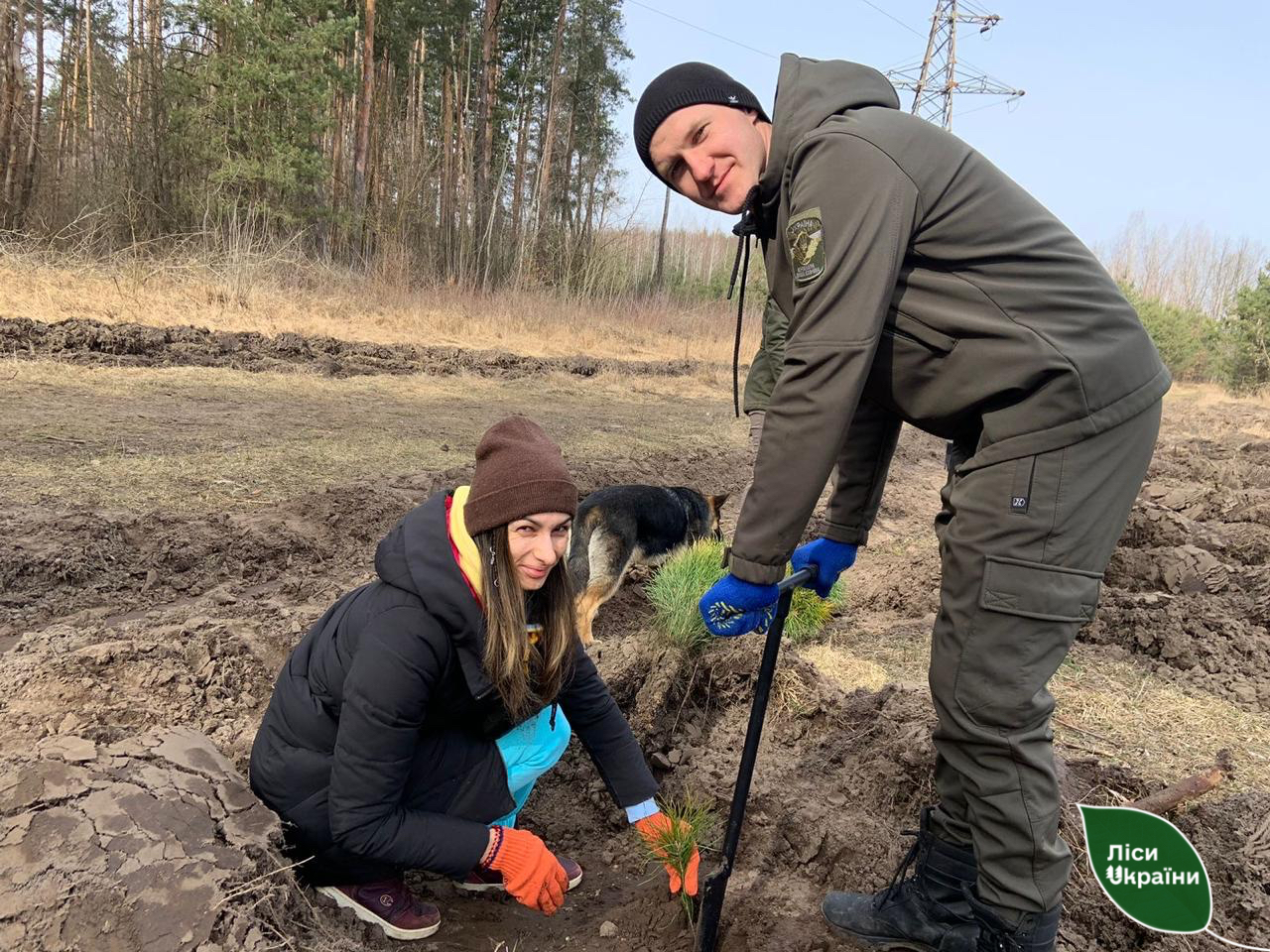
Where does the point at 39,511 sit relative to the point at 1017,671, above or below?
below

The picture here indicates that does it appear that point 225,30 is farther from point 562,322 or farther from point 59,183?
point 562,322

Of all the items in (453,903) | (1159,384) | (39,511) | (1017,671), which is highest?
(1159,384)

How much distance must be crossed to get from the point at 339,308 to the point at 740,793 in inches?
532

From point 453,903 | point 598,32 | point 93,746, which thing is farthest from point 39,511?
point 598,32

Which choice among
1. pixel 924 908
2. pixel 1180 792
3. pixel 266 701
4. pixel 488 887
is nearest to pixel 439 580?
pixel 488 887

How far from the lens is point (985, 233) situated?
1740 mm

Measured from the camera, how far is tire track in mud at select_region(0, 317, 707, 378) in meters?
9.18

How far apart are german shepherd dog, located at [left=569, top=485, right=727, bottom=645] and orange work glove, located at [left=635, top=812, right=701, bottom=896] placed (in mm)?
2195

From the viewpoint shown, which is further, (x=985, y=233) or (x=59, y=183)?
(x=59, y=183)

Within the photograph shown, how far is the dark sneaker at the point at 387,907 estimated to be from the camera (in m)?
2.36

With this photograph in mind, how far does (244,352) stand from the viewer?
410 inches

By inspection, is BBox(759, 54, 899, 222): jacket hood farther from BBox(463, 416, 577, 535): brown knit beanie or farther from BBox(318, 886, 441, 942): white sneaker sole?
BBox(318, 886, 441, 942): white sneaker sole

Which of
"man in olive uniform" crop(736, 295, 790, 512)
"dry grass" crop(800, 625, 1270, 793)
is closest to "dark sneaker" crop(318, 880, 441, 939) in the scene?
"dry grass" crop(800, 625, 1270, 793)

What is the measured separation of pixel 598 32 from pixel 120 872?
92.1 feet
